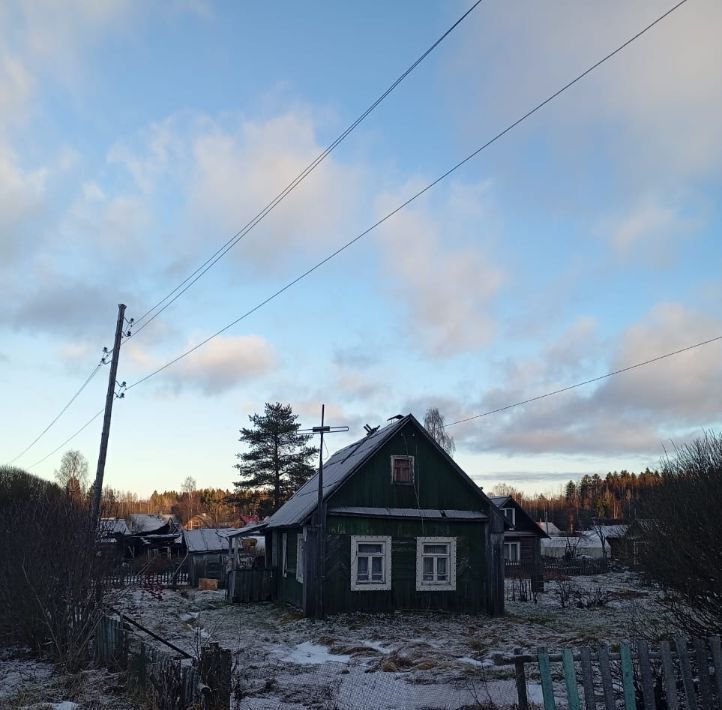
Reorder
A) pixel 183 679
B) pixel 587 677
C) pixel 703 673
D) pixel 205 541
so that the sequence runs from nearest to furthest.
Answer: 1. pixel 587 677
2. pixel 703 673
3. pixel 183 679
4. pixel 205 541

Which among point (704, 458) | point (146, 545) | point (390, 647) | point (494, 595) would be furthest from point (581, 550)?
point (704, 458)

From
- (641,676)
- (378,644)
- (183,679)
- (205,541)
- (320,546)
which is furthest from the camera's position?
(205,541)

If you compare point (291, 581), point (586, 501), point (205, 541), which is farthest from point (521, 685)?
point (586, 501)

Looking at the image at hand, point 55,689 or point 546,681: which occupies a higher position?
point 546,681

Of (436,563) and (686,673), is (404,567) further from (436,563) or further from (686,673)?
(686,673)

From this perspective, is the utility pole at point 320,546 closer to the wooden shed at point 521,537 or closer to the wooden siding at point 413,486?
the wooden siding at point 413,486

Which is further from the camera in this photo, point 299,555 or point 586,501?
point 586,501

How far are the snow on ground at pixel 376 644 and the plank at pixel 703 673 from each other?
1.79 metres

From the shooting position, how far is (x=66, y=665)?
12594mm

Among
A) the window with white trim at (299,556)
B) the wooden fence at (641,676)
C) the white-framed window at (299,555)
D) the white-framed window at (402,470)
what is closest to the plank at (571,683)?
the wooden fence at (641,676)

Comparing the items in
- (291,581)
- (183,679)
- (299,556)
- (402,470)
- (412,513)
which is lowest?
(183,679)

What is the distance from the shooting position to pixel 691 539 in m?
10.1

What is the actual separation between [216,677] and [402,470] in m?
14.3

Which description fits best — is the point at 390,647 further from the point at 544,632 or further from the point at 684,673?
the point at 684,673
